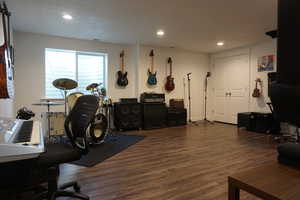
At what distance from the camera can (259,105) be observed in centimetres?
553

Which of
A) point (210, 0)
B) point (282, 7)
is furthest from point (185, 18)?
point (282, 7)

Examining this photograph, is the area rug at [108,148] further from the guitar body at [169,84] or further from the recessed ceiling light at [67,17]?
the recessed ceiling light at [67,17]

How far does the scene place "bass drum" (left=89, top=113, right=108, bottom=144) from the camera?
3.81 m

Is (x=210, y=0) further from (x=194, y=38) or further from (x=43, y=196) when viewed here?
(x=43, y=196)

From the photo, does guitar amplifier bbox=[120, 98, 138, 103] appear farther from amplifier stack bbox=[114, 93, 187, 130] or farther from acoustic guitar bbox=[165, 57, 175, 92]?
acoustic guitar bbox=[165, 57, 175, 92]

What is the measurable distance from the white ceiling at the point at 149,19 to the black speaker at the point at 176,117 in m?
2.02

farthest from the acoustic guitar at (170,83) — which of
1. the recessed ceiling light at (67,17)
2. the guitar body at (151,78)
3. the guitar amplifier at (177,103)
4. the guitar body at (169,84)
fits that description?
the recessed ceiling light at (67,17)

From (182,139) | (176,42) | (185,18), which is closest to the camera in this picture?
(185,18)

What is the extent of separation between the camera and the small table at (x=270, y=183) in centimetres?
63

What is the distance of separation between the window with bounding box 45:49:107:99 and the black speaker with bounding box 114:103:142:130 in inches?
35.2

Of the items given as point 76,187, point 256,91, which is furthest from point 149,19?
point 256,91

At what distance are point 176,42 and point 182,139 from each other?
2650 millimetres

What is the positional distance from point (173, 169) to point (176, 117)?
3.32m

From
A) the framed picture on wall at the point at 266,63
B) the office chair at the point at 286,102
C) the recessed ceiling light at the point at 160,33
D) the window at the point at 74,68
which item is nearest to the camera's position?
the office chair at the point at 286,102
